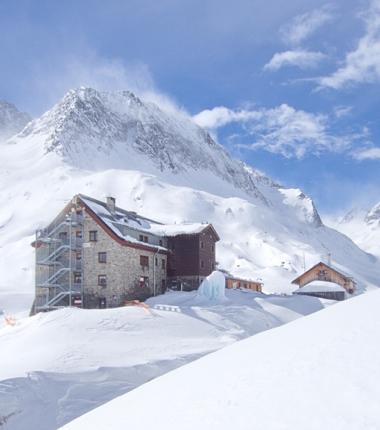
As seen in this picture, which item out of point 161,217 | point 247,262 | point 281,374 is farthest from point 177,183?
point 281,374

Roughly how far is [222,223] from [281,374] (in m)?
146

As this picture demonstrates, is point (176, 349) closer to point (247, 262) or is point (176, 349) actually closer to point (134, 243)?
point (134, 243)

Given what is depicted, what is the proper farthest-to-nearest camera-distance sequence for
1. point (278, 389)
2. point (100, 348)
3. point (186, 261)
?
1. point (186, 261)
2. point (100, 348)
3. point (278, 389)

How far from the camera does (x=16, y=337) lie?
3125 centimetres

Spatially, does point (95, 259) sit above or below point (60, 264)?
above

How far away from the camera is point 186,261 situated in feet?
166

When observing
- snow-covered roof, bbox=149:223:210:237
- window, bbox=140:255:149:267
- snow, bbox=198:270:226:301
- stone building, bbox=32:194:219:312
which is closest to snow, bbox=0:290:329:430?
snow, bbox=198:270:226:301

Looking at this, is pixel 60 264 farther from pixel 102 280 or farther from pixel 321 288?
pixel 321 288

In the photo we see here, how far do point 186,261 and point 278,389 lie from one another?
43388 mm

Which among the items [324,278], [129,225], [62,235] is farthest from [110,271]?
[324,278]

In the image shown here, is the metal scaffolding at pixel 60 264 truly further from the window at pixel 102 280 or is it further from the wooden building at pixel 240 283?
the wooden building at pixel 240 283

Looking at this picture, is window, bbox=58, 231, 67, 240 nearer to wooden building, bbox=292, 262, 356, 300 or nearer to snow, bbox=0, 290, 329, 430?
snow, bbox=0, 290, 329, 430

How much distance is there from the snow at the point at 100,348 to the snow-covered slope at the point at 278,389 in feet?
42.5

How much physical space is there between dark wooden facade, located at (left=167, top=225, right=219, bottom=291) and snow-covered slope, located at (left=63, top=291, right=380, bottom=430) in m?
39.8
